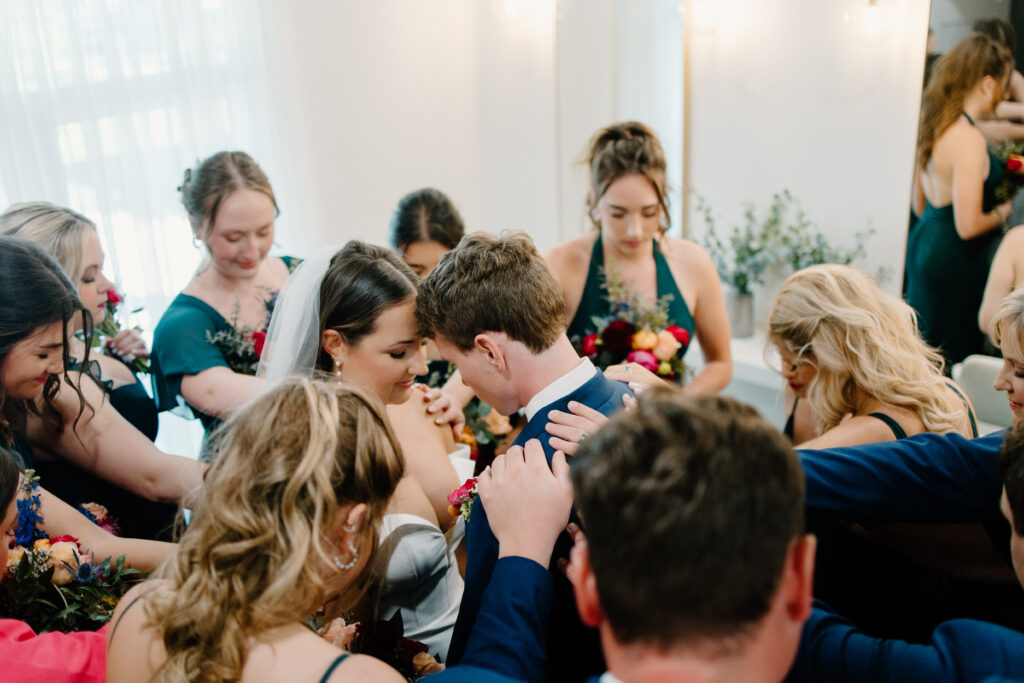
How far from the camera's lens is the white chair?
3213 mm

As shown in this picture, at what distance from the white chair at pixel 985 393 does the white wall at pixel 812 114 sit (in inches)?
44.3

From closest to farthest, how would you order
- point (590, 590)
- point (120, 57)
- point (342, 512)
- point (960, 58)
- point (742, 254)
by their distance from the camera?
point (590, 590), point (342, 512), point (960, 58), point (120, 57), point (742, 254)

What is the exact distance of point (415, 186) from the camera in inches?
221

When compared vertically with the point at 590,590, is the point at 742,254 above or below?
below

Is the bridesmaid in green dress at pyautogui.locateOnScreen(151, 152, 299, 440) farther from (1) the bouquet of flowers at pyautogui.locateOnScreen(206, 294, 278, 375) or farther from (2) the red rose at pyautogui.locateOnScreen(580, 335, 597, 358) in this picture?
(2) the red rose at pyautogui.locateOnScreen(580, 335, 597, 358)

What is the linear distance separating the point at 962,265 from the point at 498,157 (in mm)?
3405

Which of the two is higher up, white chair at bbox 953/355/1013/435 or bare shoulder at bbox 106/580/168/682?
bare shoulder at bbox 106/580/168/682

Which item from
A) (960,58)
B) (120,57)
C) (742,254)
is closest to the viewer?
(960,58)

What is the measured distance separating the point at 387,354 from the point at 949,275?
3.17 metres

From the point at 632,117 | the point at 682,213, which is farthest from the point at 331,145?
the point at 682,213

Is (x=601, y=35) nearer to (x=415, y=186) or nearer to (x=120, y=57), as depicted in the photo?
(x=415, y=186)

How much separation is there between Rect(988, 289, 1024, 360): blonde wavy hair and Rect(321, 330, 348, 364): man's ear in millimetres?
1716

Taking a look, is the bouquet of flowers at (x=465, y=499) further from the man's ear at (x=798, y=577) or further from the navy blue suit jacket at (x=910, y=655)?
the man's ear at (x=798, y=577)

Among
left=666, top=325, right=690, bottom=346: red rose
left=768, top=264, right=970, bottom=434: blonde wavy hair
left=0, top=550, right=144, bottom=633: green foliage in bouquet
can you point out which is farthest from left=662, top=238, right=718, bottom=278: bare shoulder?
left=0, top=550, right=144, bottom=633: green foliage in bouquet
